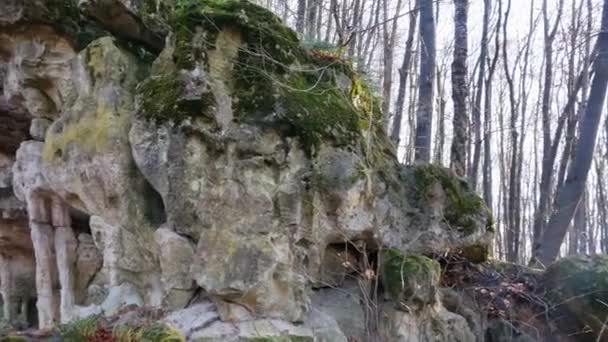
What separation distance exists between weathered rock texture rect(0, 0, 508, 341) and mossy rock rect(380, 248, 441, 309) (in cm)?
2

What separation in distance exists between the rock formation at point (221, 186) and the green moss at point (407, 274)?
16 millimetres

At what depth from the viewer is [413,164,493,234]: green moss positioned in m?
6.12

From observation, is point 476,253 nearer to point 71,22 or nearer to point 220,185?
point 220,185

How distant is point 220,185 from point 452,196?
114 inches

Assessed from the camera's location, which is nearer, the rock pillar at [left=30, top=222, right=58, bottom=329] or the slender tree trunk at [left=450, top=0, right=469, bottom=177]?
the rock pillar at [left=30, top=222, right=58, bottom=329]

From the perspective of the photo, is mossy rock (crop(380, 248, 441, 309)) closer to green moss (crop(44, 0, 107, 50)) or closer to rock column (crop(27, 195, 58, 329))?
rock column (crop(27, 195, 58, 329))

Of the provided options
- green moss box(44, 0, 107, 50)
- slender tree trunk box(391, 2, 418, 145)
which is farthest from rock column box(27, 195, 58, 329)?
slender tree trunk box(391, 2, 418, 145)

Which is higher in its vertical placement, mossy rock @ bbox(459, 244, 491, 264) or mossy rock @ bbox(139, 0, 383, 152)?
mossy rock @ bbox(139, 0, 383, 152)

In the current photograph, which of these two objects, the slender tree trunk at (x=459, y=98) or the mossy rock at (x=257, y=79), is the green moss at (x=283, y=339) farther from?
the slender tree trunk at (x=459, y=98)

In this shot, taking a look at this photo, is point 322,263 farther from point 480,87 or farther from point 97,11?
point 480,87

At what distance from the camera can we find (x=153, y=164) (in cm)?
495

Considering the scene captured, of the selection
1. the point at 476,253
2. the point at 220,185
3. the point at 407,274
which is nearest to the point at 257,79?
the point at 220,185

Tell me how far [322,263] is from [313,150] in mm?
1232

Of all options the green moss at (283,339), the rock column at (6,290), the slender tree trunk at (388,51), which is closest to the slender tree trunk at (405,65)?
the slender tree trunk at (388,51)
